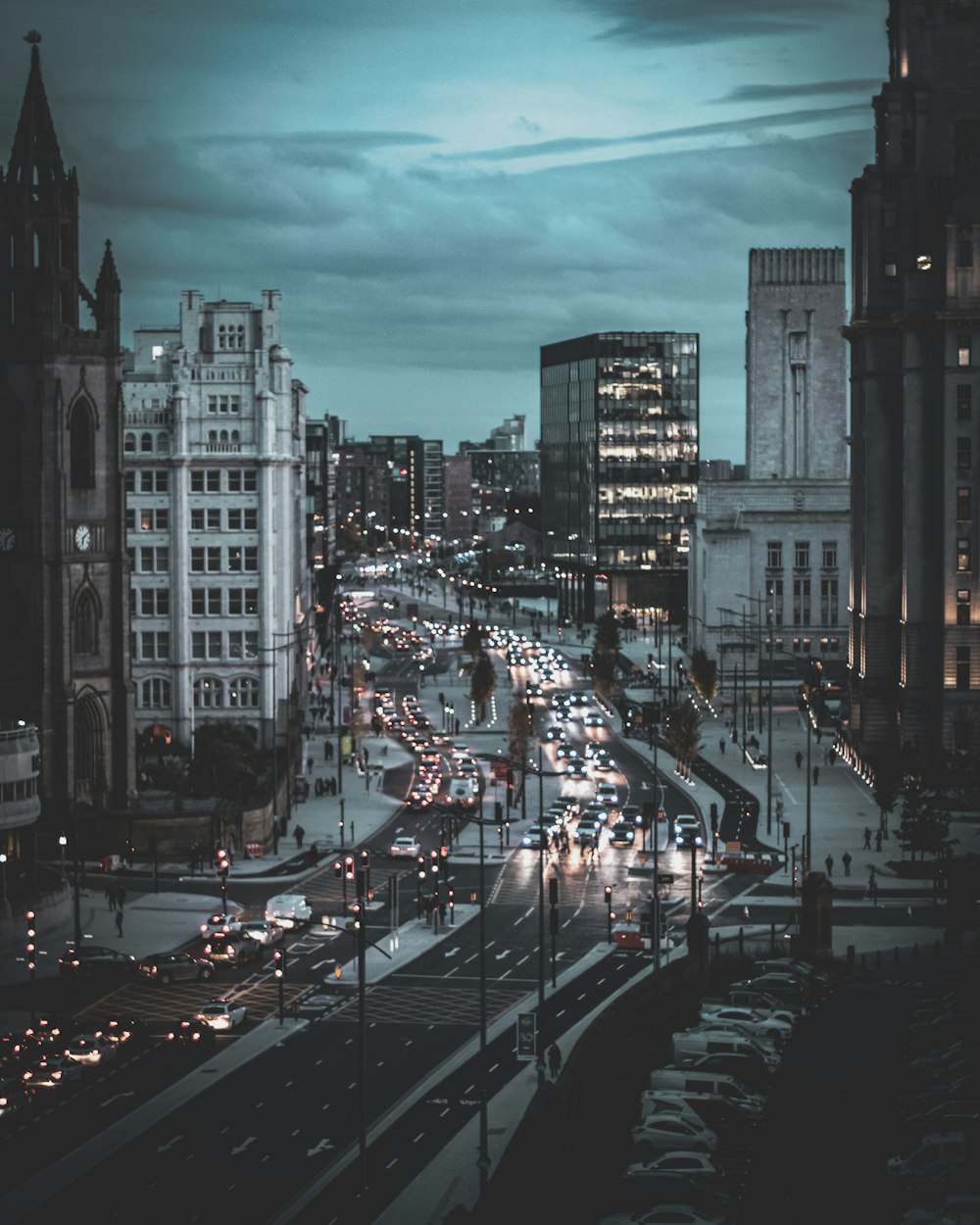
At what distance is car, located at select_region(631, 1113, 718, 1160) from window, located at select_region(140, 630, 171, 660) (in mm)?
73826

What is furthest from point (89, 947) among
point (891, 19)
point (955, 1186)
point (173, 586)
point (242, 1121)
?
point (891, 19)

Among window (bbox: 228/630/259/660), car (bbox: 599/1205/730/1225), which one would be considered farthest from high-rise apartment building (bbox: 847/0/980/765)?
→ car (bbox: 599/1205/730/1225)

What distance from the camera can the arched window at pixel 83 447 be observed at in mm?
99688

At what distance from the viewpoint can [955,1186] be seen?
49688 millimetres

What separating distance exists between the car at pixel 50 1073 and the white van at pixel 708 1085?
16.6 metres

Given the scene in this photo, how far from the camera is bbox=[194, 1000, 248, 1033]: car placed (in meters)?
67.2

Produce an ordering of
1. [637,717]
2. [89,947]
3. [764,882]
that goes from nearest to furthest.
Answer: [89,947]
[764,882]
[637,717]

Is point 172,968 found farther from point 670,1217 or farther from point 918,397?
point 918,397

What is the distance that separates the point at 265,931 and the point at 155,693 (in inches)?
1826

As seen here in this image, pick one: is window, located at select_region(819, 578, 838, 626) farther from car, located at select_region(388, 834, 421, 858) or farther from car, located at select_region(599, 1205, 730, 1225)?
car, located at select_region(599, 1205, 730, 1225)

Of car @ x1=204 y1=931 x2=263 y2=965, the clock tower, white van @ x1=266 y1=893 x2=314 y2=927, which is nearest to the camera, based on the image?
car @ x1=204 y1=931 x2=263 y2=965

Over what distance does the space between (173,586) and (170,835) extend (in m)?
28.9

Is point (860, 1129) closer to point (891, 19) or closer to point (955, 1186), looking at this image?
point (955, 1186)

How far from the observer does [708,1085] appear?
59.0 m
